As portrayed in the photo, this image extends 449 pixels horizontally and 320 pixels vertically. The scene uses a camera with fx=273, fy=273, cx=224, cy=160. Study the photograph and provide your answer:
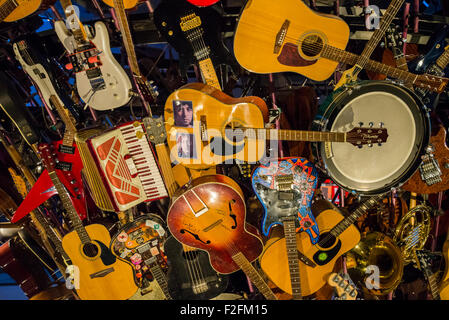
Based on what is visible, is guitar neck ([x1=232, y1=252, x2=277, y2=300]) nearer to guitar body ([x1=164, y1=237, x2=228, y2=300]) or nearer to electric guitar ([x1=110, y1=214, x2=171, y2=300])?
guitar body ([x1=164, y1=237, x2=228, y2=300])

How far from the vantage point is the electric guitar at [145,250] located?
2139mm

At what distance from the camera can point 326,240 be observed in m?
2.12

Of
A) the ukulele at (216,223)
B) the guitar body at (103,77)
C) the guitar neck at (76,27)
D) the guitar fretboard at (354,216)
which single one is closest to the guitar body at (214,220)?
the ukulele at (216,223)

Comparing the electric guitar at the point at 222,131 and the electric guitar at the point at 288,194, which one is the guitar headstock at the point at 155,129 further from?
the electric guitar at the point at 288,194

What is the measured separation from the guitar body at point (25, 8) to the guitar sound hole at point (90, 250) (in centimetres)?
170

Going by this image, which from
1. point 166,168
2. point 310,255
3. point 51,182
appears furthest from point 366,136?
point 51,182

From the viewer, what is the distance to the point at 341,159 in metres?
1.92

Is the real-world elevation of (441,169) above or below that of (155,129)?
below

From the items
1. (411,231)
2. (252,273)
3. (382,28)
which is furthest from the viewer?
(411,231)

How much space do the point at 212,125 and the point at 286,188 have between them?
706mm

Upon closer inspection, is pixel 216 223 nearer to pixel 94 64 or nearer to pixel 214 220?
pixel 214 220

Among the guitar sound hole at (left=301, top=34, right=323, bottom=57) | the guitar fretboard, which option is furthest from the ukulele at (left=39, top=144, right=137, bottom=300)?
the guitar sound hole at (left=301, top=34, right=323, bottom=57)
